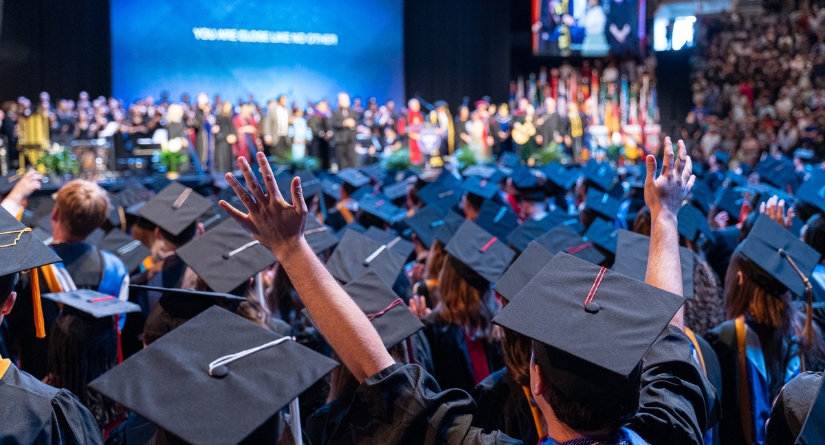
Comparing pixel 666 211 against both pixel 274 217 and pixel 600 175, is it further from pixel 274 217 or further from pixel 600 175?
pixel 600 175

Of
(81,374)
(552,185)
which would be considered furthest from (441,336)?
(552,185)

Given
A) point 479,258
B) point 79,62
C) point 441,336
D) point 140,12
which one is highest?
point 140,12

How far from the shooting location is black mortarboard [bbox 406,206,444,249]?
4387 millimetres

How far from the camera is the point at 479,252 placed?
3.19 metres

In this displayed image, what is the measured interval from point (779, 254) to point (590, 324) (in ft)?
5.27

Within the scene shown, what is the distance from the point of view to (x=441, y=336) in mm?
2895

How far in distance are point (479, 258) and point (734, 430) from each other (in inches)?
49.0

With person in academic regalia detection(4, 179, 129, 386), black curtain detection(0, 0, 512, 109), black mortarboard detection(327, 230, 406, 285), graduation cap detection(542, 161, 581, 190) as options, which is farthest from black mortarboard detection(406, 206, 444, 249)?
black curtain detection(0, 0, 512, 109)

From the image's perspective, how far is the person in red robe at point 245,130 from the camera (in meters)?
16.8

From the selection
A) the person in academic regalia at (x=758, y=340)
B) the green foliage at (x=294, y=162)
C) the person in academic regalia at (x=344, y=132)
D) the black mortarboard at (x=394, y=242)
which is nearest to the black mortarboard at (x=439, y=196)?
the black mortarboard at (x=394, y=242)

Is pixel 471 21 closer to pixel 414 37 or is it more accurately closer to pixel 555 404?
pixel 414 37

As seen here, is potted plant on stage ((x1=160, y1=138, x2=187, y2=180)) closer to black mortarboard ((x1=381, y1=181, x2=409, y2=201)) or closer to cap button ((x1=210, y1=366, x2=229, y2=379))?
black mortarboard ((x1=381, y1=181, x2=409, y2=201))

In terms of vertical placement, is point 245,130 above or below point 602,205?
above

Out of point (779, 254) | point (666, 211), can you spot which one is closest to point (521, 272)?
point (666, 211)
